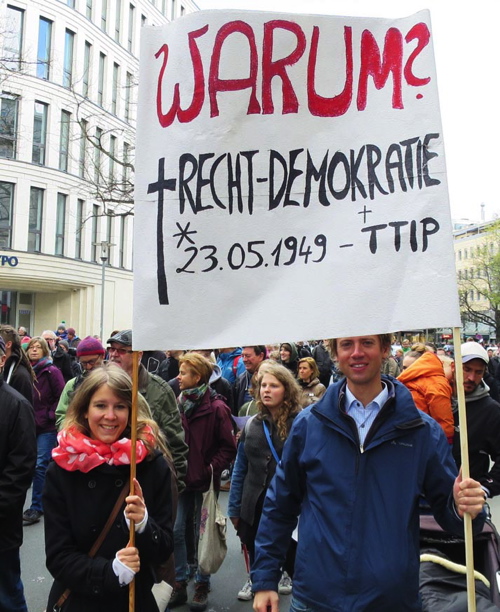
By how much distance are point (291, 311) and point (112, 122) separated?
31.7m

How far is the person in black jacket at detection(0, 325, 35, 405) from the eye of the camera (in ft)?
17.1

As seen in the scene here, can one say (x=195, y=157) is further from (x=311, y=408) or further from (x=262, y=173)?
(x=311, y=408)

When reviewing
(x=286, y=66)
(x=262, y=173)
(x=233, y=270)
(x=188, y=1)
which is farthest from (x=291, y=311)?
(x=188, y=1)

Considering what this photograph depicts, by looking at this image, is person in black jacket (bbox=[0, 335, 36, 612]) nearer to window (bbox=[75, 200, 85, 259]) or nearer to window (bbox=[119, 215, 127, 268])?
window (bbox=[75, 200, 85, 259])

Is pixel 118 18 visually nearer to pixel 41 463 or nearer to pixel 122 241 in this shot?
pixel 122 241

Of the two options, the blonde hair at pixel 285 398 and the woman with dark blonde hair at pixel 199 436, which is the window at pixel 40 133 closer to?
the woman with dark blonde hair at pixel 199 436

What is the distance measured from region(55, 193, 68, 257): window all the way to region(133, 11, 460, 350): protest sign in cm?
2958

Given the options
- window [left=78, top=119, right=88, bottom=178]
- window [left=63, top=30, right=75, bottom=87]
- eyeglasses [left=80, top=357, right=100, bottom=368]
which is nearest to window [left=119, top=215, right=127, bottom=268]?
window [left=78, top=119, right=88, bottom=178]

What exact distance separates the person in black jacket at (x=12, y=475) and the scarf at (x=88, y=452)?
0.83m

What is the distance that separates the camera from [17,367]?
5398mm

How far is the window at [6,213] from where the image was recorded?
28125 mm

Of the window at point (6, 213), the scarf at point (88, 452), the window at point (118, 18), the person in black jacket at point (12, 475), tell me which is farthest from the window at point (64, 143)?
the scarf at point (88, 452)

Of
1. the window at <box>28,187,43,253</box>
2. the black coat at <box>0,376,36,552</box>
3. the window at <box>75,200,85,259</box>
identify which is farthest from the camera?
the window at <box>75,200,85,259</box>

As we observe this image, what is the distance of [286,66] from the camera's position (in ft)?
7.79
